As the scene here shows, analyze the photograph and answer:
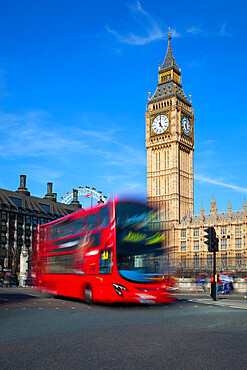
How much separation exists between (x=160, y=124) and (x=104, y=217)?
83.5 metres

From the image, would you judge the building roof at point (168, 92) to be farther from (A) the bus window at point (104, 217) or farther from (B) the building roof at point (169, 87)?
(A) the bus window at point (104, 217)

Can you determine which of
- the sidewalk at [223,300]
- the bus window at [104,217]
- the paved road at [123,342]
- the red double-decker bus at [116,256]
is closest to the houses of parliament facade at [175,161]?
the sidewalk at [223,300]

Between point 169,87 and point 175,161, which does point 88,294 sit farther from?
point 169,87

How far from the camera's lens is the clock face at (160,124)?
98.9m

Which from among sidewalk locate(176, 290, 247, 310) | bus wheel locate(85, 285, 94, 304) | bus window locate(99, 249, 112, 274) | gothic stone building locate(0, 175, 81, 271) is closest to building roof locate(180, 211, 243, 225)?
gothic stone building locate(0, 175, 81, 271)

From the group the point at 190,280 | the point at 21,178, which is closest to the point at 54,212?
the point at 21,178

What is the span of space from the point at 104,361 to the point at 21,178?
11541cm

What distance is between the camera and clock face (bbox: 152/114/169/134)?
324ft

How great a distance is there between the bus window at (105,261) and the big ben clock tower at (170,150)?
75775mm

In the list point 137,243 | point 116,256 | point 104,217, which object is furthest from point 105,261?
point 104,217

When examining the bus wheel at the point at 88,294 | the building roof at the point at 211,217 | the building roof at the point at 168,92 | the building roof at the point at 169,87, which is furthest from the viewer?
the building roof at the point at 169,87

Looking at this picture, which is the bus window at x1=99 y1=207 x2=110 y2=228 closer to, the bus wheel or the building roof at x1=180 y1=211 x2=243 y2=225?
the bus wheel

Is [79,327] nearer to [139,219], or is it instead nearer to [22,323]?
[22,323]

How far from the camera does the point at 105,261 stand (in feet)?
57.9
